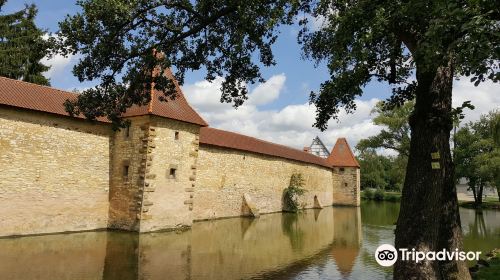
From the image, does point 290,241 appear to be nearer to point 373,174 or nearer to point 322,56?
point 322,56

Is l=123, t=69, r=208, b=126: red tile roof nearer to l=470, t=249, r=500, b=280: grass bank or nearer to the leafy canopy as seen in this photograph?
the leafy canopy

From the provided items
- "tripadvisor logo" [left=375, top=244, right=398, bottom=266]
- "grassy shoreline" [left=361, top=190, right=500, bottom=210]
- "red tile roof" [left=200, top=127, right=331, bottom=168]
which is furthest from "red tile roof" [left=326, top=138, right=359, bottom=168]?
"tripadvisor logo" [left=375, top=244, right=398, bottom=266]

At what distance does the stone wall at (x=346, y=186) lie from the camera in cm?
3800

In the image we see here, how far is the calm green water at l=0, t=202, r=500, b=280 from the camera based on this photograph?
9.20 m

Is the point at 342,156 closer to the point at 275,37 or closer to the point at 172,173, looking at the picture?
the point at 172,173

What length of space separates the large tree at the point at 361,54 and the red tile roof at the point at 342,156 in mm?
30898

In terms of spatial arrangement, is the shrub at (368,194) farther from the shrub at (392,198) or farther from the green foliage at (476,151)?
the green foliage at (476,151)

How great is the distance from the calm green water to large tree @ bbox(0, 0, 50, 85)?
14528mm

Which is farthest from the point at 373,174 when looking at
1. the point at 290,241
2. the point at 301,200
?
the point at 290,241

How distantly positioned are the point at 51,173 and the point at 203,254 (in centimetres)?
651

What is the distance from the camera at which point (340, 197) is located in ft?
127

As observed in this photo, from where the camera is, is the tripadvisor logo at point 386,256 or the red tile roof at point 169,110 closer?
the tripadvisor logo at point 386,256

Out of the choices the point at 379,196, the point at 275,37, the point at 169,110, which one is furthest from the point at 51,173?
the point at 379,196

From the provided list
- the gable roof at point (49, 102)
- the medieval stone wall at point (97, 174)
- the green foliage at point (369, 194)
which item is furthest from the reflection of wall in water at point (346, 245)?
the green foliage at point (369, 194)
